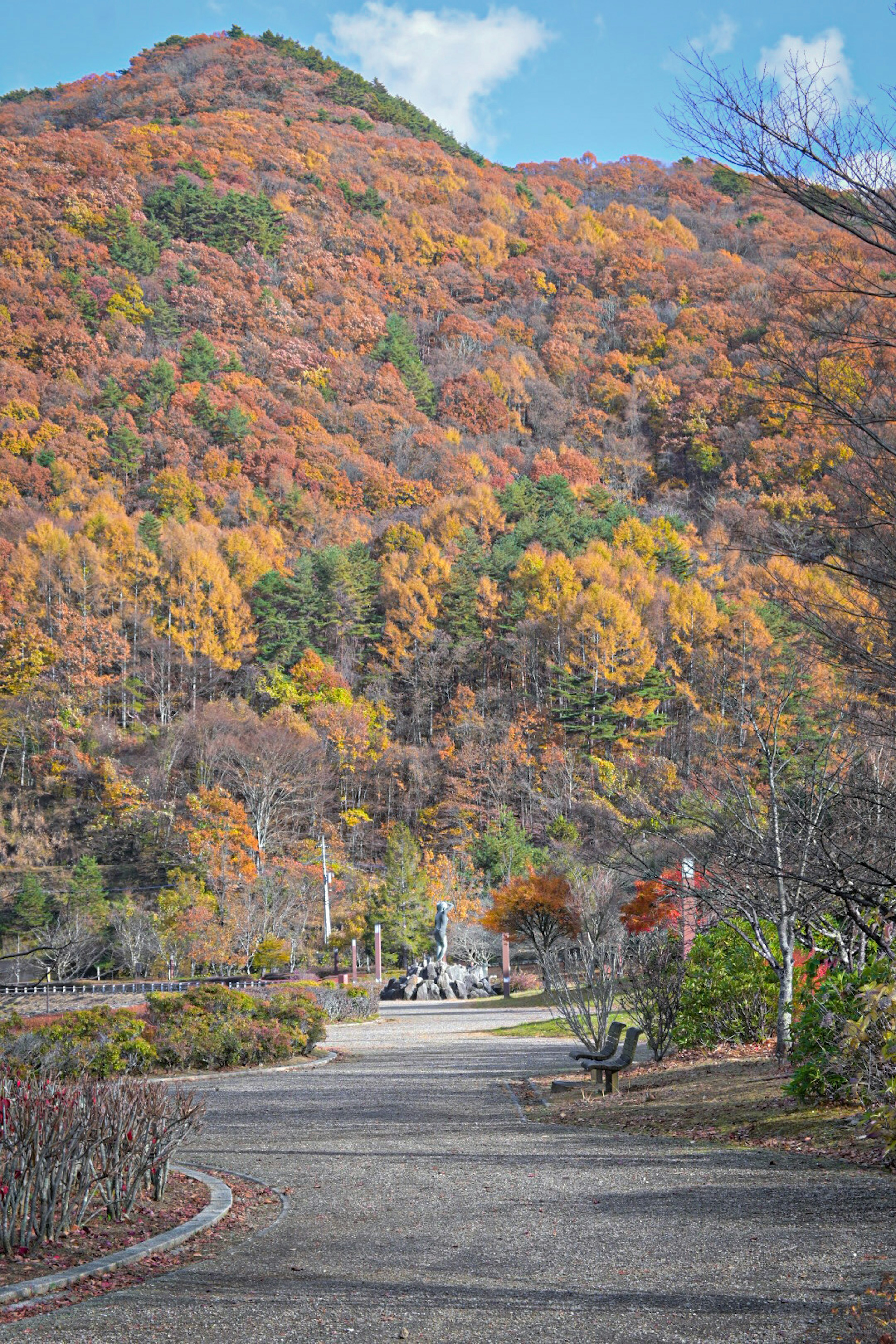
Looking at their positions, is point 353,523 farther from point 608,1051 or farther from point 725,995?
point 608,1051

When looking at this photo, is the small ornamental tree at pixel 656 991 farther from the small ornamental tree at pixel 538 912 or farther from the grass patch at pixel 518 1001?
the small ornamental tree at pixel 538 912

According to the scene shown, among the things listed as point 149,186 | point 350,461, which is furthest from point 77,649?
point 149,186

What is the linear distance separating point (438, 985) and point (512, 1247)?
27444mm

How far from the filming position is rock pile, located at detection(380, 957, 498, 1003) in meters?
31.6

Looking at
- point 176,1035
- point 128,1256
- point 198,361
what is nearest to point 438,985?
point 176,1035

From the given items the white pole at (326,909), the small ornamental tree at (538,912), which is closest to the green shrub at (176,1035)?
the small ornamental tree at (538,912)

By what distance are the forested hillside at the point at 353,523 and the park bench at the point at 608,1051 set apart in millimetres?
3471

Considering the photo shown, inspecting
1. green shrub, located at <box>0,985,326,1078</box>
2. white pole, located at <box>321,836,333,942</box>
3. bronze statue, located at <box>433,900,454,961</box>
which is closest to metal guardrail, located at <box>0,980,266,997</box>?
bronze statue, located at <box>433,900,454,961</box>

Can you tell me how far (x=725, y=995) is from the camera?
12.2 metres

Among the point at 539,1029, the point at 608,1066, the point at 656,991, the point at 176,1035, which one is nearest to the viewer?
the point at 608,1066

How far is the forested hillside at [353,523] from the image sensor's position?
39438 millimetres

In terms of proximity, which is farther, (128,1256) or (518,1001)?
(518,1001)

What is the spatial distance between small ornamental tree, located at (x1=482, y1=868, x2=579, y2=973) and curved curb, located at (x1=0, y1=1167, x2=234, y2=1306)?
945 inches

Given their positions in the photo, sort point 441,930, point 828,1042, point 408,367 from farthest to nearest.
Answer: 1. point 408,367
2. point 441,930
3. point 828,1042
